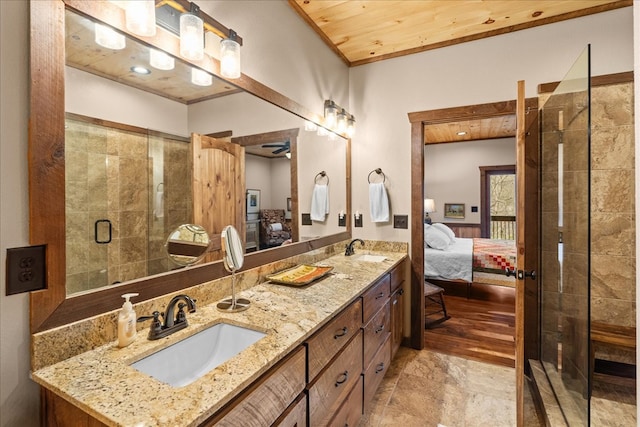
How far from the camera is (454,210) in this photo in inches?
264

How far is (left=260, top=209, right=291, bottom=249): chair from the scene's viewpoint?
183cm

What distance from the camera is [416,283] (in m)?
2.77

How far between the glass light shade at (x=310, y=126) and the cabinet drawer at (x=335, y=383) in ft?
4.97

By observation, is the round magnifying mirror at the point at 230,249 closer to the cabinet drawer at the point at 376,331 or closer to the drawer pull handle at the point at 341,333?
the drawer pull handle at the point at 341,333

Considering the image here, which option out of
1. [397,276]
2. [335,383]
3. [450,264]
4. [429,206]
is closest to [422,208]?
[397,276]

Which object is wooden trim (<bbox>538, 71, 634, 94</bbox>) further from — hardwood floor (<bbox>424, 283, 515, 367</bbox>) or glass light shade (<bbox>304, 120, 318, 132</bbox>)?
hardwood floor (<bbox>424, 283, 515, 367</bbox>)

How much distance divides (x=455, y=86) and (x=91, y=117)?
8.64ft

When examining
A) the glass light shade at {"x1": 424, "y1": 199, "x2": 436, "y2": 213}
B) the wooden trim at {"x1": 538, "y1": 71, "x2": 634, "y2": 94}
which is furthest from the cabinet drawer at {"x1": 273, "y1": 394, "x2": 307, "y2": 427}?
the glass light shade at {"x1": 424, "y1": 199, "x2": 436, "y2": 213}

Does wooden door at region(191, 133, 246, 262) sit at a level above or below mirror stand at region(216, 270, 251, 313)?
above

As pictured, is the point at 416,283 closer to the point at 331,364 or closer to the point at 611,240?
the point at 611,240

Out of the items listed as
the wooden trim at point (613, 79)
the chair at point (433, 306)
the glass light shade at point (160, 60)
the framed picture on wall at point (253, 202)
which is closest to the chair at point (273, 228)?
the framed picture on wall at point (253, 202)

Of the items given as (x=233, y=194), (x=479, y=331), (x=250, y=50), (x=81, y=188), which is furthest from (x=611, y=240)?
(x=81, y=188)

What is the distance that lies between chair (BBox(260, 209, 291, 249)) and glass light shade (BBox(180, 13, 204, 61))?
0.87m

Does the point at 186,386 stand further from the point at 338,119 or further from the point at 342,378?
the point at 338,119
